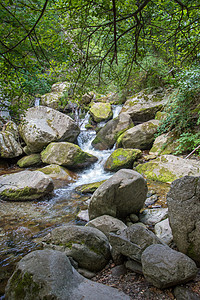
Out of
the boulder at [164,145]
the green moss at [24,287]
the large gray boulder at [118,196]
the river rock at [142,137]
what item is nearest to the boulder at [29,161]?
the river rock at [142,137]

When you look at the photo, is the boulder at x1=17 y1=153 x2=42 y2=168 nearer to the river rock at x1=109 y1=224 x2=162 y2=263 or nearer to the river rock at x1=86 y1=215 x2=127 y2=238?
the river rock at x1=86 y1=215 x2=127 y2=238

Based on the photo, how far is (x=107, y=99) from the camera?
17250 millimetres

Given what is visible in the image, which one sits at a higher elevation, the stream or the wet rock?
the wet rock

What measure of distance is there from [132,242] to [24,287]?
1.53 meters

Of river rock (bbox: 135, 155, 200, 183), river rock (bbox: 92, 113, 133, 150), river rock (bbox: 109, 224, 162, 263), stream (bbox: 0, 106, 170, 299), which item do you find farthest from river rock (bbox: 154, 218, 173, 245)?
river rock (bbox: 92, 113, 133, 150)

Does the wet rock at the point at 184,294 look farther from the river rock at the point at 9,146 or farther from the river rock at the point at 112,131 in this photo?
the river rock at the point at 9,146

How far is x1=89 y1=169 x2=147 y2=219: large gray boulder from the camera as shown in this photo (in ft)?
13.8

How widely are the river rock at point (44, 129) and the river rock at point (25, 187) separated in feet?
13.0

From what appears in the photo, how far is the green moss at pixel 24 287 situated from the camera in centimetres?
189

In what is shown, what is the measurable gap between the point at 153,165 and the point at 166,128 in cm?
251

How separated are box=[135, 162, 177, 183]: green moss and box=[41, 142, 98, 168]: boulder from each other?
3267 mm

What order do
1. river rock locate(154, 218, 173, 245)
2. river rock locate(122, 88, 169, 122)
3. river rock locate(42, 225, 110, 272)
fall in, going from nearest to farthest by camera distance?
river rock locate(42, 225, 110, 272) → river rock locate(154, 218, 173, 245) → river rock locate(122, 88, 169, 122)

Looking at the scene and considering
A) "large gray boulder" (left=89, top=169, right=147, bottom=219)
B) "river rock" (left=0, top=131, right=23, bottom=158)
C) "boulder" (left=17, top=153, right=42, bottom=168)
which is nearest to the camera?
"large gray boulder" (left=89, top=169, right=147, bottom=219)

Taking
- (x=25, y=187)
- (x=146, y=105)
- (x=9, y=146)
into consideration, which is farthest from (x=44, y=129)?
(x=146, y=105)
